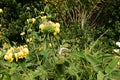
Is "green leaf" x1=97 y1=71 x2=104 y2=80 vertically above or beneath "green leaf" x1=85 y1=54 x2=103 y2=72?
beneath

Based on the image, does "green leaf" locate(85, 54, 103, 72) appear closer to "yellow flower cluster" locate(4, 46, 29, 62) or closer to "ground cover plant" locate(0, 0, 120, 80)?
"ground cover plant" locate(0, 0, 120, 80)

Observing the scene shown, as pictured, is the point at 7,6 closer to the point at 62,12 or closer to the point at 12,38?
the point at 12,38

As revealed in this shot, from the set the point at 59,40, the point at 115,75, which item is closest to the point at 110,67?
the point at 115,75

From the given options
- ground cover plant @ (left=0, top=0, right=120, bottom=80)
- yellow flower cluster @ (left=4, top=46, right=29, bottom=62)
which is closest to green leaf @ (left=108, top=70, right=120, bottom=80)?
ground cover plant @ (left=0, top=0, right=120, bottom=80)

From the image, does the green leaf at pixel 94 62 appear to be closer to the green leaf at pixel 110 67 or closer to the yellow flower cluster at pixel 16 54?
the green leaf at pixel 110 67

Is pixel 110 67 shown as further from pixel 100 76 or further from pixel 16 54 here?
pixel 16 54

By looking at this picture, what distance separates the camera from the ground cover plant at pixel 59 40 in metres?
1.95

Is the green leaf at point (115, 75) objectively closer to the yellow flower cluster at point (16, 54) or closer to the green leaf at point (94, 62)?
the green leaf at point (94, 62)

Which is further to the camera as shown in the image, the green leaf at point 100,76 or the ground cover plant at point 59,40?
the ground cover plant at point 59,40

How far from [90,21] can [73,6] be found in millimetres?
362

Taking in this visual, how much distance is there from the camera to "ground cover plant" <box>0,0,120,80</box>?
6.41 feet

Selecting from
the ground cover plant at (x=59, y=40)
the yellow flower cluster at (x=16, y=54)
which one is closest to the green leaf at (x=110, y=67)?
the ground cover plant at (x=59, y=40)

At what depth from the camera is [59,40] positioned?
4.30 meters

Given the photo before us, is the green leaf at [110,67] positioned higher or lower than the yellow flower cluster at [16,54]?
lower
